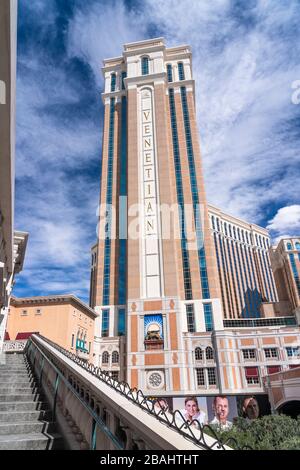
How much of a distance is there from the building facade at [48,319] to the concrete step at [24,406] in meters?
34.0

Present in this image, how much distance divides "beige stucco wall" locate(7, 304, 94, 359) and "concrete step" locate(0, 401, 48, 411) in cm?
3404

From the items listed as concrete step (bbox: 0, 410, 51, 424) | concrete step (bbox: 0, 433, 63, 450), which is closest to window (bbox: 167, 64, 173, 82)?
concrete step (bbox: 0, 410, 51, 424)

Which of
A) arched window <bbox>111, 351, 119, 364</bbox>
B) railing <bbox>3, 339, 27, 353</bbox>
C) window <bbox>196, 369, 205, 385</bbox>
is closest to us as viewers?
railing <bbox>3, 339, 27, 353</bbox>

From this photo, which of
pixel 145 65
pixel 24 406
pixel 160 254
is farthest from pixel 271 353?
pixel 145 65

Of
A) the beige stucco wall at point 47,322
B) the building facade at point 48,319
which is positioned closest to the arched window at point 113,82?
the building facade at point 48,319

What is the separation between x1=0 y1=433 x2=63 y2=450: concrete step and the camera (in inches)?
191

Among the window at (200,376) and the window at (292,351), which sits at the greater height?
the window at (292,351)

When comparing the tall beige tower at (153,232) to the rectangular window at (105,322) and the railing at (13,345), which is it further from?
the railing at (13,345)

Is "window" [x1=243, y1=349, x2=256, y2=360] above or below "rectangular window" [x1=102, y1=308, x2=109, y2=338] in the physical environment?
below

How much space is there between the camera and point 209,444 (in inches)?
104

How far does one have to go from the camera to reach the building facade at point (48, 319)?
128 ft

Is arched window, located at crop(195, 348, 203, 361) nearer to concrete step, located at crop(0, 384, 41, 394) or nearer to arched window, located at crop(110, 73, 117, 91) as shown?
concrete step, located at crop(0, 384, 41, 394)

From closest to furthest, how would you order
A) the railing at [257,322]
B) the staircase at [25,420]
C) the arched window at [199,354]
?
the staircase at [25,420] → the arched window at [199,354] → the railing at [257,322]

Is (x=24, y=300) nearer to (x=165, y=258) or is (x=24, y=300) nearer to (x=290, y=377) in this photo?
(x=165, y=258)
